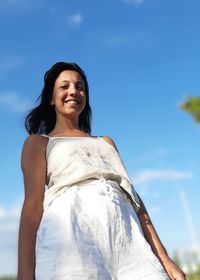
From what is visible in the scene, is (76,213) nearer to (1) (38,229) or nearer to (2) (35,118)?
(1) (38,229)

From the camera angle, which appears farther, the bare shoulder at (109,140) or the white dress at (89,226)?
the bare shoulder at (109,140)

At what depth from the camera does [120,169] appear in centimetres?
210

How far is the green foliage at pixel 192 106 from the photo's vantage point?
25.2ft

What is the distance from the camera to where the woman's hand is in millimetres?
1871

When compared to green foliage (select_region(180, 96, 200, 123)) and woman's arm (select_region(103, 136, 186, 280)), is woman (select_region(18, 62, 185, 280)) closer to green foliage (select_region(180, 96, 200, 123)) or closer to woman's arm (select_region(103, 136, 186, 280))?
woman's arm (select_region(103, 136, 186, 280))

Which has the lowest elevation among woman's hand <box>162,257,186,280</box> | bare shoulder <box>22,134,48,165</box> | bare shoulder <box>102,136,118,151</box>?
woman's hand <box>162,257,186,280</box>

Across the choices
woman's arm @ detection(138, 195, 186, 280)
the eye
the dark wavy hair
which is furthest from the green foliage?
woman's arm @ detection(138, 195, 186, 280)

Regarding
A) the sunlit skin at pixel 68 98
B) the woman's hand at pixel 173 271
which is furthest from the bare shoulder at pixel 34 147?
the woman's hand at pixel 173 271

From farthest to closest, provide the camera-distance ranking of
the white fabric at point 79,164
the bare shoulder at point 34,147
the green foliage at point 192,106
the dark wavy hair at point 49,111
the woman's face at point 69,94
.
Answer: the green foliage at point 192,106, the dark wavy hair at point 49,111, the woman's face at point 69,94, the bare shoulder at point 34,147, the white fabric at point 79,164

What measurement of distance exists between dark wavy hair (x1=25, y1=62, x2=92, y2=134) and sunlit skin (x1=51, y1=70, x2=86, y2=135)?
44 millimetres

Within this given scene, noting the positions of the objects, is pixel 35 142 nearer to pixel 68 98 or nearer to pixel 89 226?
pixel 68 98

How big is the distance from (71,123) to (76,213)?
568 mm

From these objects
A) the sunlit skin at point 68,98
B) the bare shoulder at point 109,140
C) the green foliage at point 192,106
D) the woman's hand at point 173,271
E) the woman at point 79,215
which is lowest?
the woman's hand at point 173,271

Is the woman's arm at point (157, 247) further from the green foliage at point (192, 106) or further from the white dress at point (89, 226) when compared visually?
the green foliage at point (192, 106)
